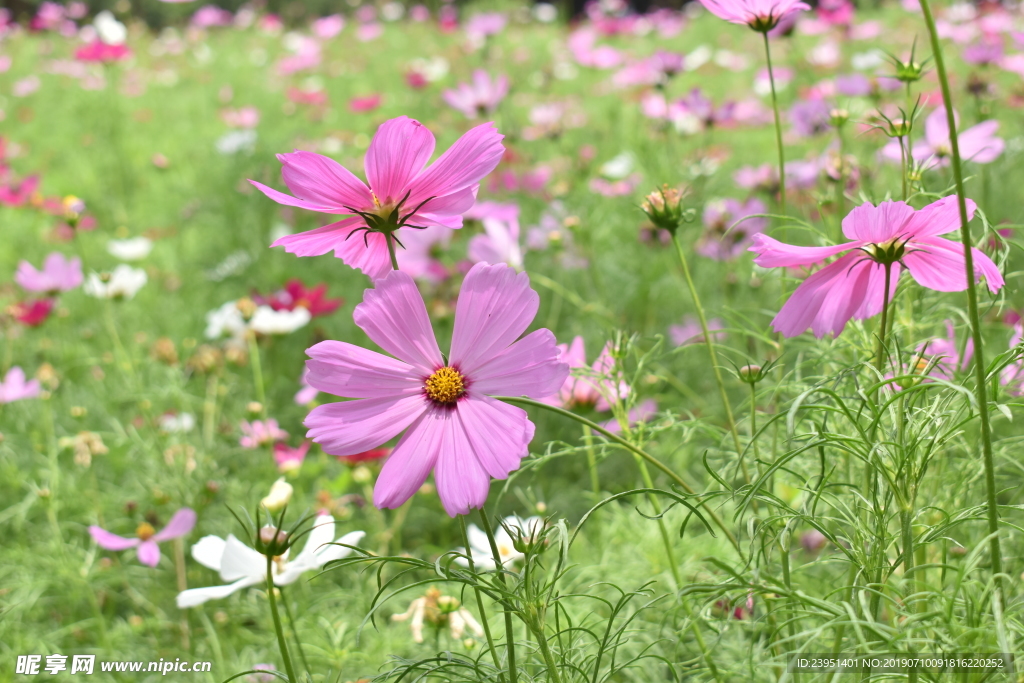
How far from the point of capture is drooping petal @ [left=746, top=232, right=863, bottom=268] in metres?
0.46

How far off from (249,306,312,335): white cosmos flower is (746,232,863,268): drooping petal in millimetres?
1032

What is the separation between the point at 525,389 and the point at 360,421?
0.10 m

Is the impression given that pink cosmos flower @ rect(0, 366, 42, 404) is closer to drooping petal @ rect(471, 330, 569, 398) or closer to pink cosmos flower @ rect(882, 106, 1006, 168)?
drooping petal @ rect(471, 330, 569, 398)

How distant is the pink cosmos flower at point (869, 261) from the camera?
45 centimetres

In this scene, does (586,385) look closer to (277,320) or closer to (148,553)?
(148,553)

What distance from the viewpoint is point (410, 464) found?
0.45 metres

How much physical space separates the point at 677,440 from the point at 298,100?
2.74 meters

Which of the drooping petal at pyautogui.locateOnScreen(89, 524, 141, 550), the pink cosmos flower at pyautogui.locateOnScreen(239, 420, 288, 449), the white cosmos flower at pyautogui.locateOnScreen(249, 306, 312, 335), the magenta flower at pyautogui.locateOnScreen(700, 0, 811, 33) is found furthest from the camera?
the white cosmos flower at pyautogui.locateOnScreen(249, 306, 312, 335)

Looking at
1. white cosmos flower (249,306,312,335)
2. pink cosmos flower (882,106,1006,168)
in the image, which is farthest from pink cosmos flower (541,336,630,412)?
white cosmos flower (249,306,312,335)

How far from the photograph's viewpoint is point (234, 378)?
5.12ft

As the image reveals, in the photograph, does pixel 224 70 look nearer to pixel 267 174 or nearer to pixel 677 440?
pixel 267 174

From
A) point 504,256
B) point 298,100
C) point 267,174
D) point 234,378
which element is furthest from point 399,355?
point 298,100

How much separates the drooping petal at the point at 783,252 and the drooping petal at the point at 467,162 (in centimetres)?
17

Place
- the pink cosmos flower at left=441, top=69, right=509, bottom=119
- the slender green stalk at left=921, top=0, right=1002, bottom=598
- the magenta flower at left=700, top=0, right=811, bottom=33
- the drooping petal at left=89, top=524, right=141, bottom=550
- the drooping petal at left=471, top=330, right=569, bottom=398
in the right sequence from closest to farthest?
the slender green stalk at left=921, top=0, right=1002, bottom=598, the drooping petal at left=471, top=330, right=569, bottom=398, the magenta flower at left=700, top=0, right=811, bottom=33, the drooping petal at left=89, top=524, right=141, bottom=550, the pink cosmos flower at left=441, top=69, right=509, bottom=119
